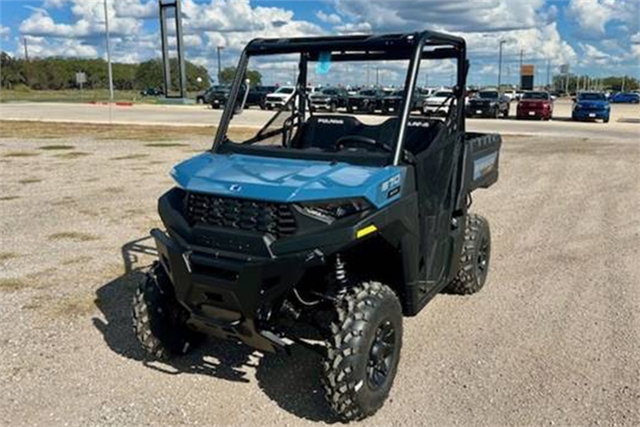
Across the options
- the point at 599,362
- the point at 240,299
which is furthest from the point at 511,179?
the point at 240,299

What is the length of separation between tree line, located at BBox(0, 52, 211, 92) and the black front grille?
85.3m

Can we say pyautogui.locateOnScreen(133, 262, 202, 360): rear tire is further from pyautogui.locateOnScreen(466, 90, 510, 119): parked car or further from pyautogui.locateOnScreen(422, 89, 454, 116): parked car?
pyautogui.locateOnScreen(466, 90, 510, 119): parked car

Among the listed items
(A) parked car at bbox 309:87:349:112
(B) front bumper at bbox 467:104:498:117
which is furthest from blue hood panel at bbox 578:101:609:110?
(A) parked car at bbox 309:87:349:112

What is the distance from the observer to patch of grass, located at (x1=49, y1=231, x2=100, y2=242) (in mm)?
7684

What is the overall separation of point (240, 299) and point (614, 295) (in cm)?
393

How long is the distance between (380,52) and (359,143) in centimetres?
75

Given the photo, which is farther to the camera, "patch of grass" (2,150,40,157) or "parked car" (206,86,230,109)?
"parked car" (206,86,230,109)

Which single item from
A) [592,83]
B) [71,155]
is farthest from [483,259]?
[592,83]

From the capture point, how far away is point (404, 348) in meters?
4.60

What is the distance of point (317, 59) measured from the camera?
4570 mm

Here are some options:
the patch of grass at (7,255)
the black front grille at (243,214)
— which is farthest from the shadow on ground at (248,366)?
the patch of grass at (7,255)

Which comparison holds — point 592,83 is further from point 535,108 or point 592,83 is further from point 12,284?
point 12,284

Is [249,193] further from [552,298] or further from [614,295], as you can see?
[614,295]

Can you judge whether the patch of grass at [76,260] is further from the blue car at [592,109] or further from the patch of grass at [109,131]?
the blue car at [592,109]
